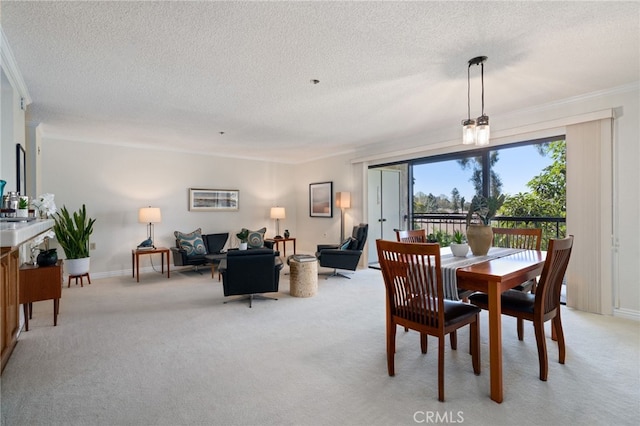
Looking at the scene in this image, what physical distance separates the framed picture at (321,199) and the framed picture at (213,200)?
1659 mm

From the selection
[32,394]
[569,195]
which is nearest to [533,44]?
[569,195]

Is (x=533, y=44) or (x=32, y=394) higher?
(x=533, y=44)

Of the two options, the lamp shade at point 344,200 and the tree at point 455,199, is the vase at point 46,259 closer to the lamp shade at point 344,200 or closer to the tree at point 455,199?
the lamp shade at point 344,200

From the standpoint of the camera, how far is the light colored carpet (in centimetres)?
188

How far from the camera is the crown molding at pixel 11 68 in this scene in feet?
7.93

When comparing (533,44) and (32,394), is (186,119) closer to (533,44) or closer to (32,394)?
(32,394)

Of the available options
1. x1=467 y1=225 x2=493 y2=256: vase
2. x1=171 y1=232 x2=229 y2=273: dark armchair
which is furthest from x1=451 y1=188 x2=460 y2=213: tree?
x1=171 y1=232 x2=229 y2=273: dark armchair

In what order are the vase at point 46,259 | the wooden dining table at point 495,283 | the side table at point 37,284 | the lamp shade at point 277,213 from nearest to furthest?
the wooden dining table at point 495,283, the side table at point 37,284, the vase at point 46,259, the lamp shade at point 277,213

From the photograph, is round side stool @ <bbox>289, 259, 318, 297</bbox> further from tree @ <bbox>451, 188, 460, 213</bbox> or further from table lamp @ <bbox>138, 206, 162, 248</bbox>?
table lamp @ <bbox>138, 206, 162, 248</bbox>

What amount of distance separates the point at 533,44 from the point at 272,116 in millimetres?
2882

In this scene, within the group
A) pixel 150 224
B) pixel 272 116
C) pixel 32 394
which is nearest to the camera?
pixel 32 394

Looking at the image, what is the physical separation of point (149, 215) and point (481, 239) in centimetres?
516

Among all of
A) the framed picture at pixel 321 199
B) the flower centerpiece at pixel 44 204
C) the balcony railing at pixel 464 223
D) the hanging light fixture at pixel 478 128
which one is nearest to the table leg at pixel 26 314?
the flower centerpiece at pixel 44 204

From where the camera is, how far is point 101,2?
1.96 m
